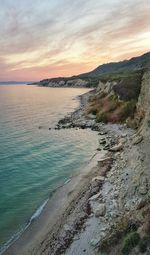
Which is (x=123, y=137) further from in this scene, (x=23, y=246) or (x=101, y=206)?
(x=23, y=246)

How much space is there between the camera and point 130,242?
16297mm

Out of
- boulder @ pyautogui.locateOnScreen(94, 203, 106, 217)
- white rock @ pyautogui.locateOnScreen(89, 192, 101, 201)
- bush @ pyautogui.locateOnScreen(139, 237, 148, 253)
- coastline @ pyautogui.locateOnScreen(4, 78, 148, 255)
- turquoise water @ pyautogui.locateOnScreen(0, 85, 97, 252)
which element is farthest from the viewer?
turquoise water @ pyautogui.locateOnScreen(0, 85, 97, 252)

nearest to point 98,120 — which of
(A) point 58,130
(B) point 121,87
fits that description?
(A) point 58,130

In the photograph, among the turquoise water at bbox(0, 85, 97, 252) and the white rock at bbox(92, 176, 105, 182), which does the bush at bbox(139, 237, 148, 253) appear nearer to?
the turquoise water at bbox(0, 85, 97, 252)

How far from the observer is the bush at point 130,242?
1609 centimetres

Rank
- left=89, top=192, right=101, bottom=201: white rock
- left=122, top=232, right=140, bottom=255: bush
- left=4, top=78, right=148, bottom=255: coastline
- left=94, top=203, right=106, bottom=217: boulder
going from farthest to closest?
left=89, top=192, right=101, bottom=201: white rock, left=94, top=203, right=106, bottom=217: boulder, left=4, top=78, right=148, bottom=255: coastline, left=122, top=232, right=140, bottom=255: bush

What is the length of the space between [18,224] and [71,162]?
1631 centimetres

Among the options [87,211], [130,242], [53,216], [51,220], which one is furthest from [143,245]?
[53,216]

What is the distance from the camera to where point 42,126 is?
67.8 m

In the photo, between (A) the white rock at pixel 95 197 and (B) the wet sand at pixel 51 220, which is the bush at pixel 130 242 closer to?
(B) the wet sand at pixel 51 220

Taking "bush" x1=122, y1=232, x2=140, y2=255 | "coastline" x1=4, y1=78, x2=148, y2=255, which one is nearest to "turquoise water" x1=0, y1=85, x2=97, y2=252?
"coastline" x1=4, y1=78, x2=148, y2=255

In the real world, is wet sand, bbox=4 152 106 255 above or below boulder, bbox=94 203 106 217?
below

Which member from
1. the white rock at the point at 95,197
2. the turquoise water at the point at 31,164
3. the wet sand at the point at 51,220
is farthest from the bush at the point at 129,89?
the white rock at the point at 95,197

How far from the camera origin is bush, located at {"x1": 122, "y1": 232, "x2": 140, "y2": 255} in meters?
16.1
